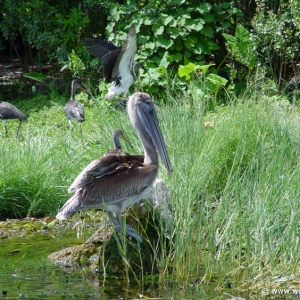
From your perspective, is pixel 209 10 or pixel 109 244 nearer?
pixel 109 244

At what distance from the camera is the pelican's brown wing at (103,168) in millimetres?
5137

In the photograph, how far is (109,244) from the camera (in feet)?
16.8

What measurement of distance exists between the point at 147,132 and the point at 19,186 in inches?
85.0

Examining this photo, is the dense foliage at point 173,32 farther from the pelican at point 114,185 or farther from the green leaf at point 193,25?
the pelican at point 114,185

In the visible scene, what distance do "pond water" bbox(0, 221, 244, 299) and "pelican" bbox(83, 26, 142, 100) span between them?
16.9 ft

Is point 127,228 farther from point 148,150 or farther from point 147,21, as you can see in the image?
point 147,21

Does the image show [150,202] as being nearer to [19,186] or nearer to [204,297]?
[204,297]

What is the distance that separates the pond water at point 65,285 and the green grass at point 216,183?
0.60ft

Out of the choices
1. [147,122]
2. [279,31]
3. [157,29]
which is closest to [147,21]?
[157,29]

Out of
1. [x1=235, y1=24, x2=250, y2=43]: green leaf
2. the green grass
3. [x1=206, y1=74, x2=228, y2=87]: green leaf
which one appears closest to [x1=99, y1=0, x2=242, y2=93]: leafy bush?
[x1=235, y1=24, x2=250, y2=43]: green leaf

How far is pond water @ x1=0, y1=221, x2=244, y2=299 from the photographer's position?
4.62 metres

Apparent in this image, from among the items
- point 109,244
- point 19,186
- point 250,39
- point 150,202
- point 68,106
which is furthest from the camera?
point 250,39

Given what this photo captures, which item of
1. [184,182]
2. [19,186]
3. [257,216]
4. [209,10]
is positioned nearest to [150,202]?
[184,182]

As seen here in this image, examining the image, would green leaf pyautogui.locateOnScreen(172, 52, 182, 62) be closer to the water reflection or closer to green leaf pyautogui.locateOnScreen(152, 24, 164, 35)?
green leaf pyautogui.locateOnScreen(152, 24, 164, 35)
